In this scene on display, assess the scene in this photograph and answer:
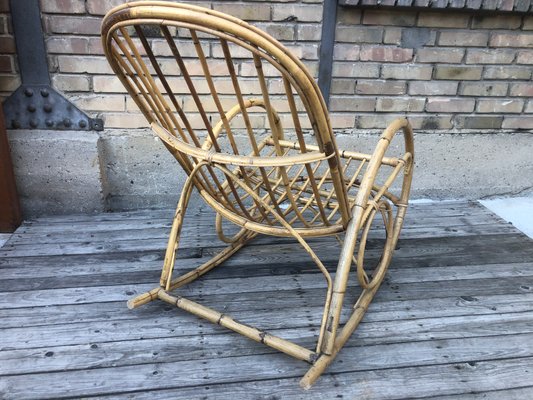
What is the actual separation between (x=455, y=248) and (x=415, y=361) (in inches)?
31.4

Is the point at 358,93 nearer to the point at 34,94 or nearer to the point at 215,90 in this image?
the point at 215,90

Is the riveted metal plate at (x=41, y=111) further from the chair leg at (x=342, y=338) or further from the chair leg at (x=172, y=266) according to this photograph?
the chair leg at (x=342, y=338)

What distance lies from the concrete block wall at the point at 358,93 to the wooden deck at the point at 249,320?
28 cm

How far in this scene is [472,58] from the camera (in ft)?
7.25

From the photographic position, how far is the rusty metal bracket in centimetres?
189

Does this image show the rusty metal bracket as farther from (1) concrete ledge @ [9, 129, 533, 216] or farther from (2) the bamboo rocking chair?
(2) the bamboo rocking chair

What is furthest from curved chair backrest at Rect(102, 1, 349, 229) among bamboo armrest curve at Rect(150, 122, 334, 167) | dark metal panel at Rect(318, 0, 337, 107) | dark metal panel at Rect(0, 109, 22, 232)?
dark metal panel at Rect(0, 109, 22, 232)

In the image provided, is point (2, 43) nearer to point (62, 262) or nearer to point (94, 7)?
point (94, 7)

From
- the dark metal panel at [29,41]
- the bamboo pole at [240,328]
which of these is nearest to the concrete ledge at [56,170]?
the dark metal panel at [29,41]

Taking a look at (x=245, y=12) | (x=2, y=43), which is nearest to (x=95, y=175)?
(x=2, y=43)

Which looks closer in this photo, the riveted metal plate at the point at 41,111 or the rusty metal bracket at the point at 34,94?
the rusty metal bracket at the point at 34,94

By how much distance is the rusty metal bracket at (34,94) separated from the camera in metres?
1.89

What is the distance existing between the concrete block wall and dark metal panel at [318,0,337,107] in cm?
3

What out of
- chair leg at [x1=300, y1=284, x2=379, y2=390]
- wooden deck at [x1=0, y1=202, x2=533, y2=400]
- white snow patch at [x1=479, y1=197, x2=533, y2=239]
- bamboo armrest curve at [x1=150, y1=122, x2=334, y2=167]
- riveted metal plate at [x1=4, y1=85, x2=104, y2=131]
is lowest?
white snow patch at [x1=479, y1=197, x2=533, y2=239]
